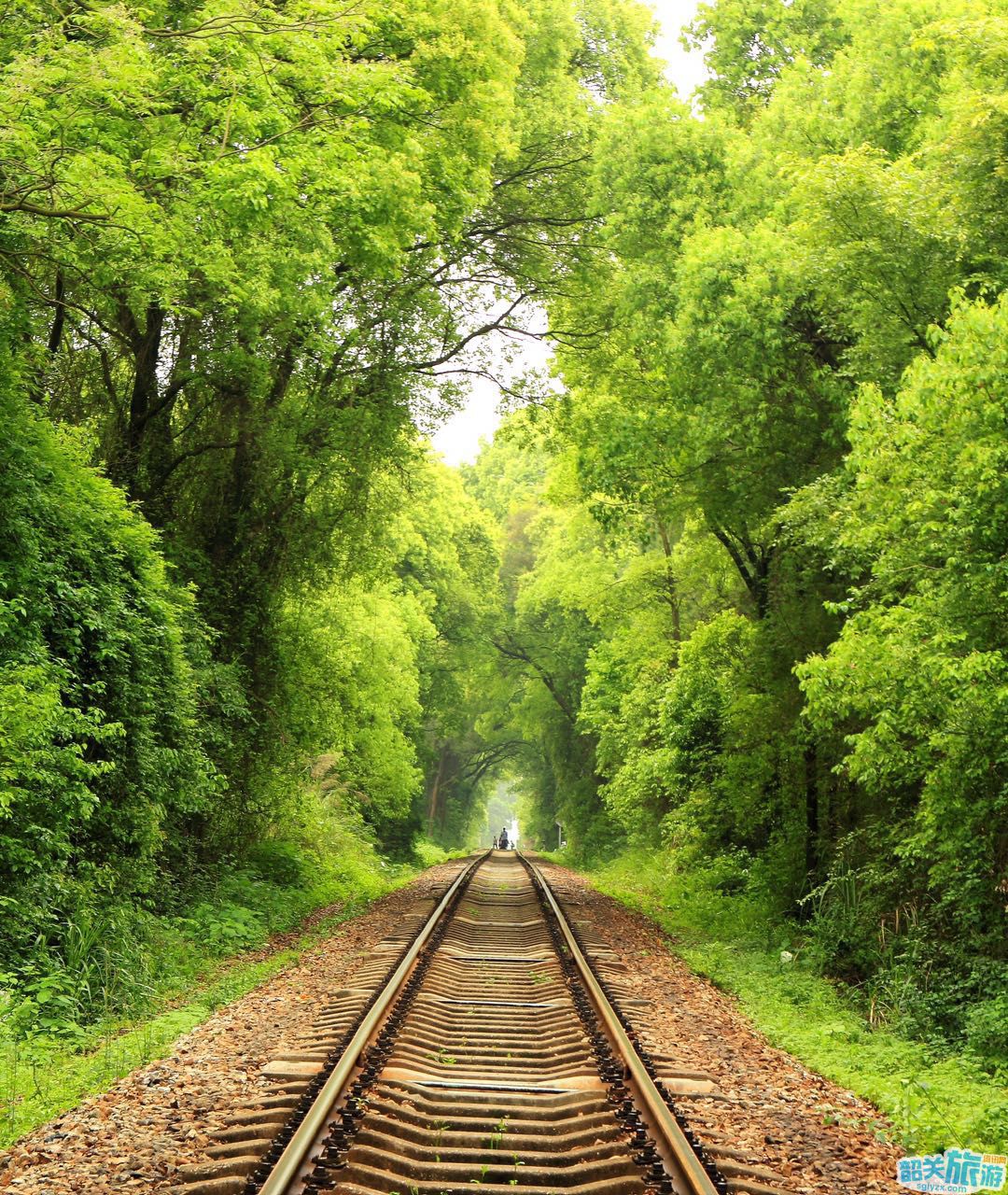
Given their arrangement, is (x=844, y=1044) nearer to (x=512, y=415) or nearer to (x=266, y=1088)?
(x=266, y=1088)

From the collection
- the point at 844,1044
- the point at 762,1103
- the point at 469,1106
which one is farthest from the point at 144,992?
the point at 844,1044

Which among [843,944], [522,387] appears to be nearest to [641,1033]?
[843,944]

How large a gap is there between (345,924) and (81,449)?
756 cm

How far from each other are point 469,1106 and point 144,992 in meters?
4.83

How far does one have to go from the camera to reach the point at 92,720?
9422 mm

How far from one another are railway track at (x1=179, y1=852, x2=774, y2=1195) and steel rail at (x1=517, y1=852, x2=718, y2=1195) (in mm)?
11

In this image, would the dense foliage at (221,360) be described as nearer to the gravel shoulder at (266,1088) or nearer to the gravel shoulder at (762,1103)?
the gravel shoulder at (266,1088)

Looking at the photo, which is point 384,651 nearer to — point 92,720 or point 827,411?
point 827,411

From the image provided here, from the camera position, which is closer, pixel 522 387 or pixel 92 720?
pixel 92 720

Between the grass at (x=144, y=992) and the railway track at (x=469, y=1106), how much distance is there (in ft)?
4.04

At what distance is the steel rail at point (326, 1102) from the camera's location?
450 centimetres

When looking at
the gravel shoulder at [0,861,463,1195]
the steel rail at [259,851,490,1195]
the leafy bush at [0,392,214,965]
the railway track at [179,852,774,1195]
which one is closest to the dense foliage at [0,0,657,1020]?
the leafy bush at [0,392,214,965]

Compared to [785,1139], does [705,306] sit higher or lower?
higher

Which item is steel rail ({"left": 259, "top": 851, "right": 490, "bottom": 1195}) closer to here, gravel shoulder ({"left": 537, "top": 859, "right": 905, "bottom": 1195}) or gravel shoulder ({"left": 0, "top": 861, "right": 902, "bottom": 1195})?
gravel shoulder ({"left": 0, "top": 861, "right": 902, "bottom": 1195})
